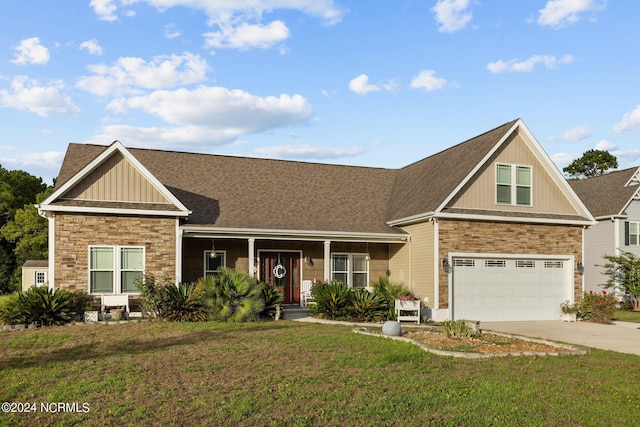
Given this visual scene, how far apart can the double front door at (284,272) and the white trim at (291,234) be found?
77.8 inches

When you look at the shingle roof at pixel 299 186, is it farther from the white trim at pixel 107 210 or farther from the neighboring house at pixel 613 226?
the neighboring house at pixel 613 226

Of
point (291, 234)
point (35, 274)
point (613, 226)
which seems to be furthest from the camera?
point (35, 274)

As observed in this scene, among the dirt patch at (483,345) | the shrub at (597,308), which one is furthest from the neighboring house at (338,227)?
the dirt patch at (483,345)

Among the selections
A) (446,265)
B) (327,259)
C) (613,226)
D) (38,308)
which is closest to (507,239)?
(446,265)

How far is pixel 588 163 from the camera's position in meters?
60.1

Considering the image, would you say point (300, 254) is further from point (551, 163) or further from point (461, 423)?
point (461, 423)

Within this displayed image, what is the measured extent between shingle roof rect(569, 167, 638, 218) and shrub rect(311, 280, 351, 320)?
1821 centimetres

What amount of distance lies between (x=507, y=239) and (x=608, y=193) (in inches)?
574

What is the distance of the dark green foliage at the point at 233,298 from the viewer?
1697cm

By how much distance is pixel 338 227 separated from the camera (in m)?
21.2

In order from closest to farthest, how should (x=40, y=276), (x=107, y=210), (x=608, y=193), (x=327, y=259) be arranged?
(x=107, y=210) < (x=327, y=259) < (x=608, y=193) < (x=40, y=276)

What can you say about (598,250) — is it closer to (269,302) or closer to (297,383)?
(269,302)

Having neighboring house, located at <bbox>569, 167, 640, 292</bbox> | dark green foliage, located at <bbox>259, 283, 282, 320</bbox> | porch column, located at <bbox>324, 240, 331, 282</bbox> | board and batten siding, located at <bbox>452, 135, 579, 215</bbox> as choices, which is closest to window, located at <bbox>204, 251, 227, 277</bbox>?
dark green foliage, located at <bbox>259, 283, 282, 320</bbox>

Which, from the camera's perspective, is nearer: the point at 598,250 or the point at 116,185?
the point at 116,185
